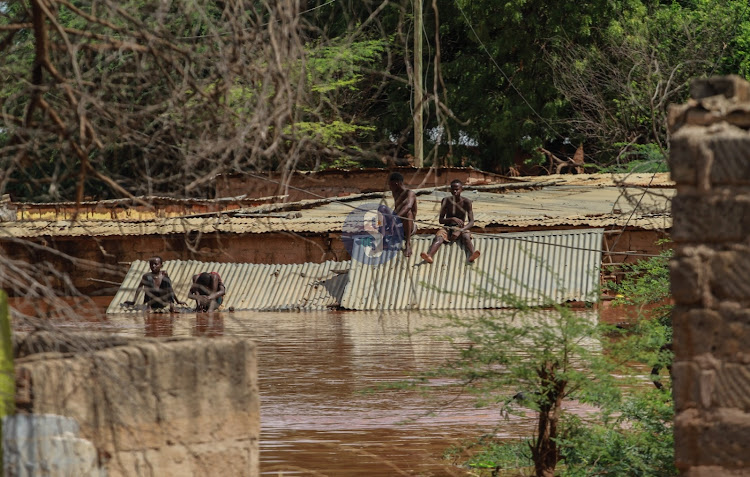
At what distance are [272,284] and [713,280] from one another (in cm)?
1683

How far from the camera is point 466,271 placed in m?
20.8

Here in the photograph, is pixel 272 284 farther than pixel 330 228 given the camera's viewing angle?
Yes

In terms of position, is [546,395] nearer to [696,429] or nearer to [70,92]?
[696,429]

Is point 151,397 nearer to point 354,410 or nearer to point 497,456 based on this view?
point 497,456

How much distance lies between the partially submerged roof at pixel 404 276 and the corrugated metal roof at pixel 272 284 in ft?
0.06

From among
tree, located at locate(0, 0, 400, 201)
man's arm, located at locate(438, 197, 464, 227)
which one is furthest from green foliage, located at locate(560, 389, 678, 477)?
man's arm, located at locate(438, 197, 464, 227)

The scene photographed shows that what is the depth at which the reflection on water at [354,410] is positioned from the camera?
846 centimetres

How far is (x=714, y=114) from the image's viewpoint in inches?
240

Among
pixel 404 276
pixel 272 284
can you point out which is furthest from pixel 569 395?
pixel 272 284

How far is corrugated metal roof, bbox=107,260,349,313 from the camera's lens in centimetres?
2203

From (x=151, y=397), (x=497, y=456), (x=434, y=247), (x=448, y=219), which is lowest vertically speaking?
(x=497, y=456)

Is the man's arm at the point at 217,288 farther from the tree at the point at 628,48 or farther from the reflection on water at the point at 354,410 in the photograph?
the tree at the point at 628,48

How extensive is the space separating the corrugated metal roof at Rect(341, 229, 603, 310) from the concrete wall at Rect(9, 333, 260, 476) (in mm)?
14091

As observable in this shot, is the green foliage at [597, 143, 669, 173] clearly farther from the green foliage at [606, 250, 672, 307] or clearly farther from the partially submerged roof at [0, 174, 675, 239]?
the partially submerged roof at [0, 174, 675, 239]
